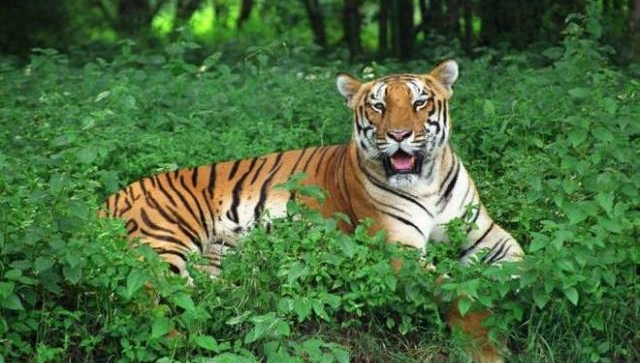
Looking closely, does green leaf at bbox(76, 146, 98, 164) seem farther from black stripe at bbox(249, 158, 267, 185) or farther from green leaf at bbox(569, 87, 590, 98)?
green leaf at bbox(569, 87, 590, 98)

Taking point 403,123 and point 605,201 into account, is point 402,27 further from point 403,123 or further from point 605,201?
point 605,201

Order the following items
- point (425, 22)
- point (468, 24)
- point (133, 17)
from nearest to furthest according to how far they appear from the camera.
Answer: point (468, 24) < point (425, 22) < point (133, 17)

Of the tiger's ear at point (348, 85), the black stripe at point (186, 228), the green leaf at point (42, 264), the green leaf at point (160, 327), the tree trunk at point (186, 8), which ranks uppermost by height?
the tiger's ear at point (348, 85)

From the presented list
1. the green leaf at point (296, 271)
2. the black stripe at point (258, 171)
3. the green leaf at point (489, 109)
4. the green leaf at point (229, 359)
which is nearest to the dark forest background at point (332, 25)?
the green leaf at point (489, 109)

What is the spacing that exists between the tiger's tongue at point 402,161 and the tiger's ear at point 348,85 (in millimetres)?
408

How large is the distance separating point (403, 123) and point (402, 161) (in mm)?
162

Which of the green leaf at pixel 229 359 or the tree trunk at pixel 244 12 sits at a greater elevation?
the green leaf at pixel 229 359

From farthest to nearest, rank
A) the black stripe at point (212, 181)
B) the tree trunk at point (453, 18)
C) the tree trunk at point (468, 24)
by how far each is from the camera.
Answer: the tree trunk at point (453, 18) < the tree trunk at point (468, 24) < the black stripe at point (212, 181)

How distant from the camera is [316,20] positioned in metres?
12.1

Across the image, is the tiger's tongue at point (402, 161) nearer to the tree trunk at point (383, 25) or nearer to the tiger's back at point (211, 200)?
the tiger's back at point (211, 200)

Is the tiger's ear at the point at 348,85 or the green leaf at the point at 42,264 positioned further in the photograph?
the tiger's ear at the point at 348,85

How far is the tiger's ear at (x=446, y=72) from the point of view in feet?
19.8

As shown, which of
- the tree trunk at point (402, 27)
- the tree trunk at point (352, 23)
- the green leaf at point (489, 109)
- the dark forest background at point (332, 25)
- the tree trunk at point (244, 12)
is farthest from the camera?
the tree trunk at point (244, 12)

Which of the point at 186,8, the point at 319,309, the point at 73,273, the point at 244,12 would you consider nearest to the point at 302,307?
the point at 319,309
